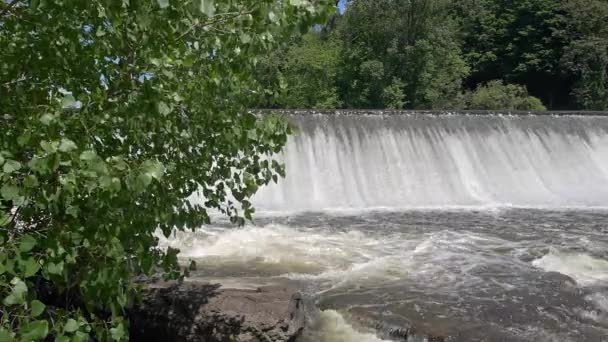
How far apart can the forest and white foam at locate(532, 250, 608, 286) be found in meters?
19.4

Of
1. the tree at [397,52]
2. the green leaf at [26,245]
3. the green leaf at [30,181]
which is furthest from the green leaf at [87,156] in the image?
the tree at [397,52]

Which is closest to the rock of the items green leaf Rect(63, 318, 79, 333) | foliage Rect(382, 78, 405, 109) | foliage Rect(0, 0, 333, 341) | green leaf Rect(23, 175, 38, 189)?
foliage Rect(0, 0, 333, 341)

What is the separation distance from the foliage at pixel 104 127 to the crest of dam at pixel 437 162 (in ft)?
34.3

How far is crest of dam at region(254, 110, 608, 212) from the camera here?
1487cm

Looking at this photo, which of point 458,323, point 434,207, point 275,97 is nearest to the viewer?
point 275,97

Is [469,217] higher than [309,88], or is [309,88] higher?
[309,88]

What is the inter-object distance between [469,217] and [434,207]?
1616 millimetres

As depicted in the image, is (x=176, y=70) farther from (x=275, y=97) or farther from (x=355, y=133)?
(x=355, y=133)

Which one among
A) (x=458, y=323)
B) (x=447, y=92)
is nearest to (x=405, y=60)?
(x=447, y=92)

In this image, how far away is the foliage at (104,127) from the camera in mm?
2180

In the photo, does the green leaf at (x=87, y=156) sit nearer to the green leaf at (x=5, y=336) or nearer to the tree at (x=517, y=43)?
the green leaf at (x=5, y=336)

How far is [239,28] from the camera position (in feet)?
9.36

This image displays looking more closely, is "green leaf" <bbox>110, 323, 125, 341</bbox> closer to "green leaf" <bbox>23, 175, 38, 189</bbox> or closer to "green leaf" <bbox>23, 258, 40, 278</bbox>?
"green leaf" <bbox>23, 258, 40, 278</bbox>

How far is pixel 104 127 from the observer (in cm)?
282
